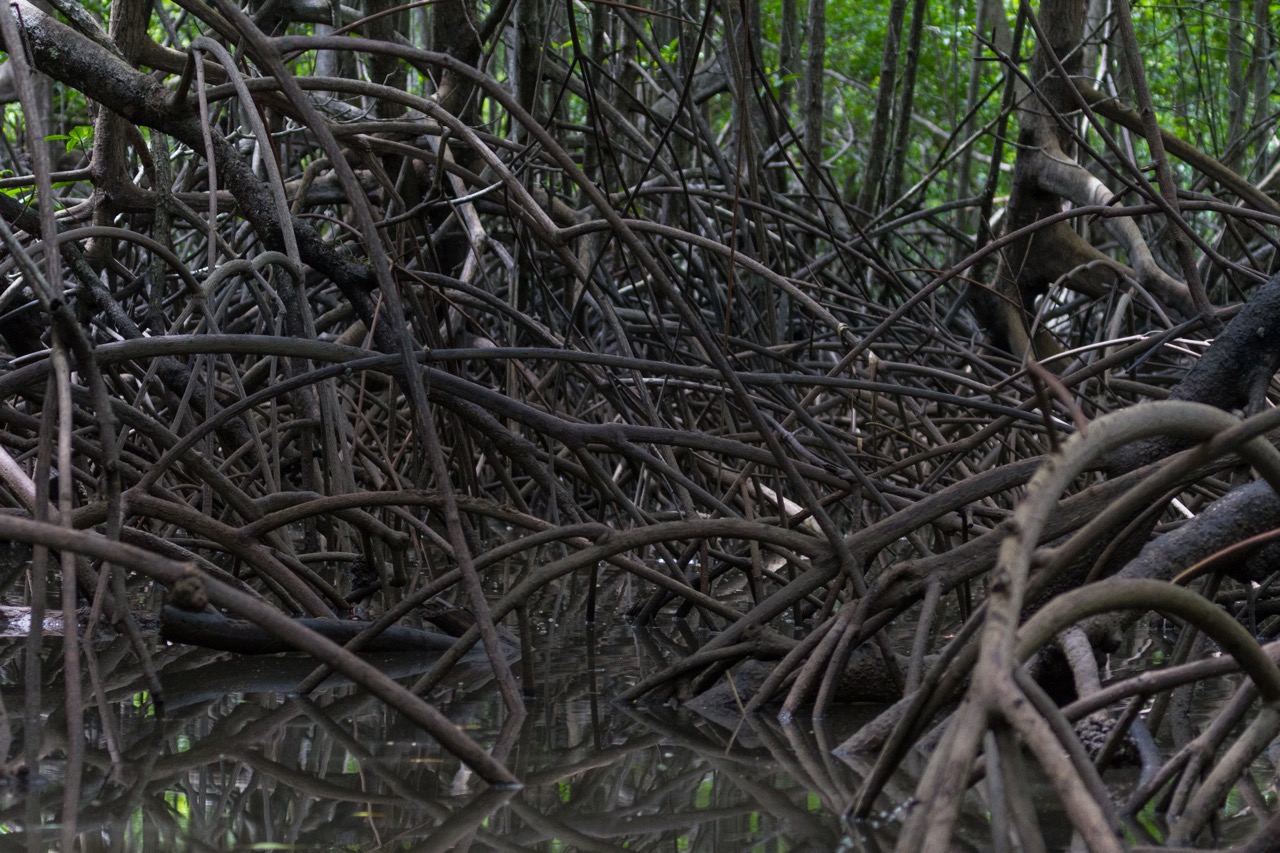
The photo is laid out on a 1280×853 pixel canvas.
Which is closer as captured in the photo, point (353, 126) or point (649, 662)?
point (649, 662)

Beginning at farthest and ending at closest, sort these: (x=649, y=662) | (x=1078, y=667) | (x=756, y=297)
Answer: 1. (x=756, y=297)
2. (x=649, y=662)
3. (x=1078, y=667)

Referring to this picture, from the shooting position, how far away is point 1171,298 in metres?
3.79

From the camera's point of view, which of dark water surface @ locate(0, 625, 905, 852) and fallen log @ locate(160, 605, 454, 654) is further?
fallen log @ locate(160, 605, 454, 654)

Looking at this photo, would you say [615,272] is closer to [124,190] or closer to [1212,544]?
[124,190]

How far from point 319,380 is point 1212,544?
1.19 m

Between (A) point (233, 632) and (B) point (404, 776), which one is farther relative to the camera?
(A) point (233, 632)

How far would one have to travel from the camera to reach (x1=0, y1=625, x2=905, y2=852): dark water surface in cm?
130

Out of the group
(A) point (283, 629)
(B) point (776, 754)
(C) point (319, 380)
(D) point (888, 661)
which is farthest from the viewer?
(C) point (319, 380)

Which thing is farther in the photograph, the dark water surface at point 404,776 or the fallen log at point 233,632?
the fallen log at point 233,632

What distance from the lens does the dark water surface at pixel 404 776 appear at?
130 cm

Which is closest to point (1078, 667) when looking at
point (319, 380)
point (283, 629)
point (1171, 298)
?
point (283, 629)

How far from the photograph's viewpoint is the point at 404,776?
4.96ft

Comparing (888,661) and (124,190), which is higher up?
(124,190)

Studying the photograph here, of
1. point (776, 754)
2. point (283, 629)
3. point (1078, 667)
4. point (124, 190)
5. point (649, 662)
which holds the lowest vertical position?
point (649, 662)
